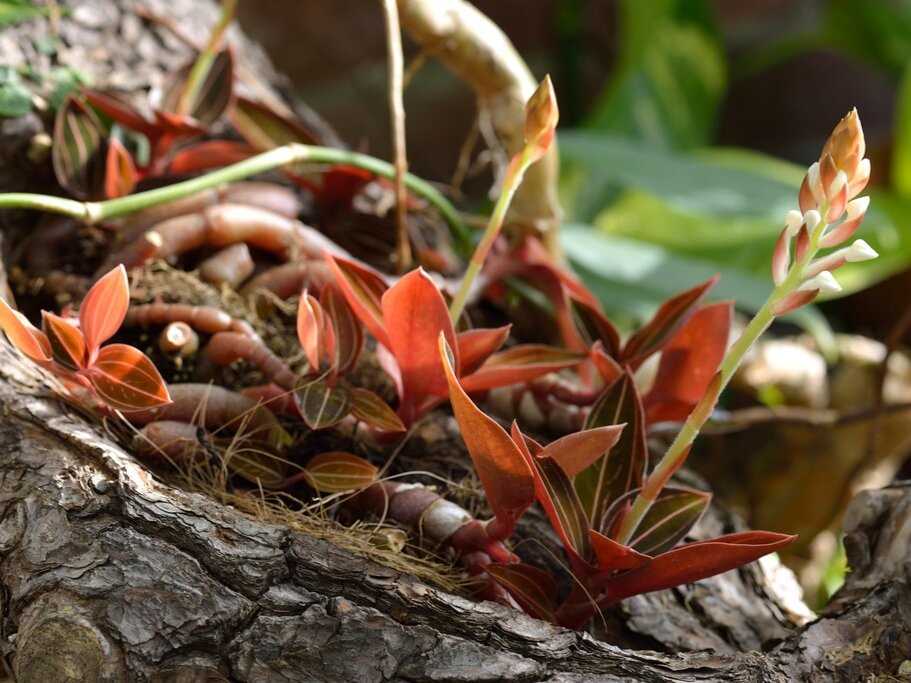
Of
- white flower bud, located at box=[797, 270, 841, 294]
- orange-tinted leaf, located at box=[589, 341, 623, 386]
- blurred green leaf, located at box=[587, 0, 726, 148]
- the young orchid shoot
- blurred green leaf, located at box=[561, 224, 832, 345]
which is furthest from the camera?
blurred green leaf, located at box=[587, 0, 726, 148]

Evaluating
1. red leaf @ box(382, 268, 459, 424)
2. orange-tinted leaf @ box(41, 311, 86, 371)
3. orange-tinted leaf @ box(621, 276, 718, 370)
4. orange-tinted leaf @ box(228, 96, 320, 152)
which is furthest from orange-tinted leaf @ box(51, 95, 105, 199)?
orange-tinted leaf @ box(621, 276, 718, 370)

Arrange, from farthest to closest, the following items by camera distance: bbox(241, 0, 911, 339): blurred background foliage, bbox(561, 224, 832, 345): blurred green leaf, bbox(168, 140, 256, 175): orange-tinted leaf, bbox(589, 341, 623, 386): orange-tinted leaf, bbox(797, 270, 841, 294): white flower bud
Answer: bbox(241, 0, 911, 339): blurred background foliage → bbox(561, 224, 832, 345): blurred green leaf → bbox(168, 140, 256, 175): orange-tinted leaf → bbox(589, 341, 623, 386): orange-tinted leaf → bbox(797, 270, 841, 294): white flower bud

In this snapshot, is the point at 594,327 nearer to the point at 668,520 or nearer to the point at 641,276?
the point at 668,520

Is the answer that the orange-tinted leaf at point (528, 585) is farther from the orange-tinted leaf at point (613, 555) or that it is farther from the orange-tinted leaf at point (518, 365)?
the orange-tinted leaf at point (518, 365)

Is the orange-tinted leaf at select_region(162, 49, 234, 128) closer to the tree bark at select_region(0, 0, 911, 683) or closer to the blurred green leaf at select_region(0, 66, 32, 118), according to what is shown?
the blurred green leaf at select_region(0, 66, 32, 118)

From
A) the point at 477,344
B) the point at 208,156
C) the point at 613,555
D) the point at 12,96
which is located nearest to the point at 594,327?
the point at 477,344

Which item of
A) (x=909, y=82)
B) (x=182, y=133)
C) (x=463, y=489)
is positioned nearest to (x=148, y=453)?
(x=463, y=489)

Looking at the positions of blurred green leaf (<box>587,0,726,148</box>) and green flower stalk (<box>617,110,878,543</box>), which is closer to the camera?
green flower stalk (<box>617,110,878,543</box>)
